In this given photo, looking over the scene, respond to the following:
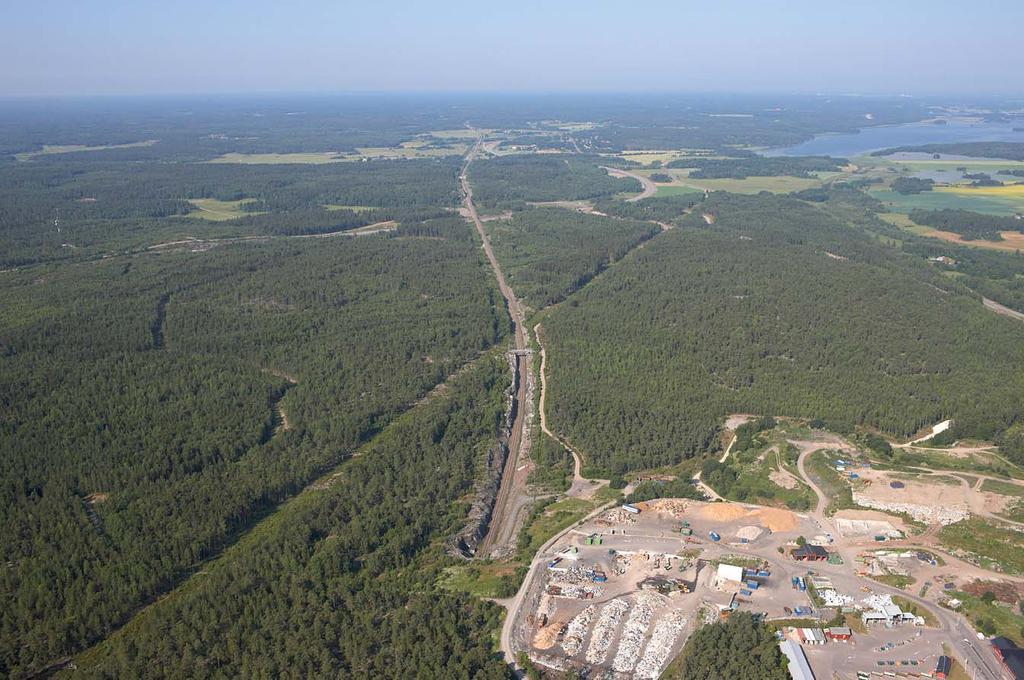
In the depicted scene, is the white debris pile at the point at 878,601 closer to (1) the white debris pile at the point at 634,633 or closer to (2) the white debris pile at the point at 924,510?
(2) the white debris pile at the point at 924,510

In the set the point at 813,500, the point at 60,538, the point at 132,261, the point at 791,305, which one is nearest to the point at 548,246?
the point at 791,305

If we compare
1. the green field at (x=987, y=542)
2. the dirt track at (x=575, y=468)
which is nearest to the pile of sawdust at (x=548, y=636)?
the dirt track at (x=575, y=468)

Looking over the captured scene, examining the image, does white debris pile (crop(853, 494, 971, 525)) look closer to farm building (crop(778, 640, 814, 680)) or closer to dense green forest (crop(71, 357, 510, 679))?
farm building (crop(778, 640, 814, 680))

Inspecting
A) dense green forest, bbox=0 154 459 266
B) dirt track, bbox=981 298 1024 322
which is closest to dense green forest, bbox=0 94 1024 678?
dense green forest, bbox=0 154 459 266

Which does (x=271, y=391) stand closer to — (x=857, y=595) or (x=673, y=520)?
(x=673, y=520)

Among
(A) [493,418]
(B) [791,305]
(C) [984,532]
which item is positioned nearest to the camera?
(C) [984,532]

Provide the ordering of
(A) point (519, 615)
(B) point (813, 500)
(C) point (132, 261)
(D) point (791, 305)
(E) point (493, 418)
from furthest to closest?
(C) point (132, 261)
(D) point (791, 305)
(E) point (493, 418)
(B) point (813, 500)
(A) point (519, 615)

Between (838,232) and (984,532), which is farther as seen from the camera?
(838,232)
